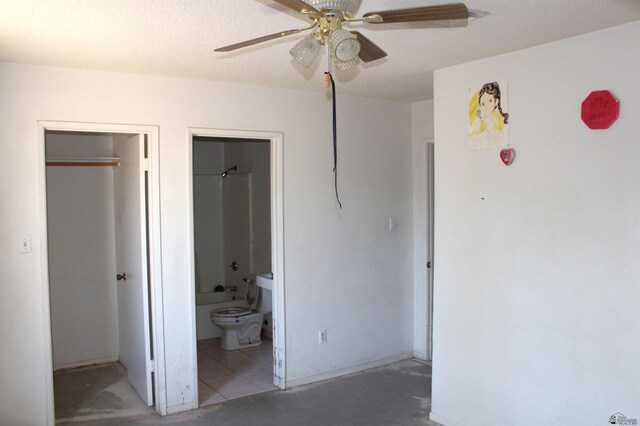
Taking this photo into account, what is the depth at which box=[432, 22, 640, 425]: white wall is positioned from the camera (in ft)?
9.27

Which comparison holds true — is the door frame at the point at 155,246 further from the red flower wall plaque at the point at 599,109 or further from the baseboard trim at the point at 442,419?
the red flower wall plaque at the point at 599,109

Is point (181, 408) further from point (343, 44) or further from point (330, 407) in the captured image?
point (343, 44)

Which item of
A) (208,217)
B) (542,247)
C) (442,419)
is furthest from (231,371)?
(542,247)

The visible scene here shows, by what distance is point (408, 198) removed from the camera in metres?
5.12

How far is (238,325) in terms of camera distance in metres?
5.55

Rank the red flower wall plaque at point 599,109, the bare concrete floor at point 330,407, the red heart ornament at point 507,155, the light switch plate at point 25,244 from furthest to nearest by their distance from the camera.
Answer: the bare concrete floor at point 330,407
the light switch plate at point 25,244
the red heart ornament at point 507,155
the red flower wall plaque at point 599,109

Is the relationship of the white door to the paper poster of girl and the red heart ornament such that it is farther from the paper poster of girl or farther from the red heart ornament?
the red heart ornament

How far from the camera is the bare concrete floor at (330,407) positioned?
3861 millimetres

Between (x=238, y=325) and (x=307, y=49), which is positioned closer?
(x=307, y=49)

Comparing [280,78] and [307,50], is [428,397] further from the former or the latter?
[307,50]

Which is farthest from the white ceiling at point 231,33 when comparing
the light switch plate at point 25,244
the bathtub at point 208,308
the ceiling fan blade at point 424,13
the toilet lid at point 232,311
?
the bathtub at point 208,308

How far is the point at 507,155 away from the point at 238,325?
128 inches

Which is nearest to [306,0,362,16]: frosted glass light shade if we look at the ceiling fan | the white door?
the ceiling fan

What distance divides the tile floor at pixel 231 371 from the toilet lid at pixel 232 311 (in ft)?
1.13
